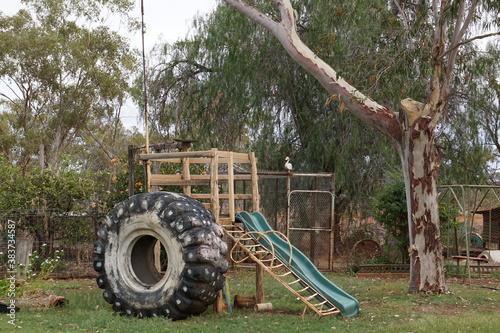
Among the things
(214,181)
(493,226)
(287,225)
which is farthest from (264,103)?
(214,181)

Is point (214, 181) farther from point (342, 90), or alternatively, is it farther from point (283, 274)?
point (342, 90)

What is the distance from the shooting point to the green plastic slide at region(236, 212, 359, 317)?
8.45 meters

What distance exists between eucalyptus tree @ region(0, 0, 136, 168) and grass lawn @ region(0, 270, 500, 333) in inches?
880

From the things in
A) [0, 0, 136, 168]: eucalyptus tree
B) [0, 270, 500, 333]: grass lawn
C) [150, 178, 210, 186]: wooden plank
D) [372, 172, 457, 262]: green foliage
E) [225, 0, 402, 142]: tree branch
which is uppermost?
[0, 0, 136, 168]: eucalyptus tree

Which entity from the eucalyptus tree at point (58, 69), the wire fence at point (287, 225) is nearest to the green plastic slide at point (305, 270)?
the wire fence at point (287, 225)

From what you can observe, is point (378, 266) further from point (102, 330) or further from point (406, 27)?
point (102, 330)

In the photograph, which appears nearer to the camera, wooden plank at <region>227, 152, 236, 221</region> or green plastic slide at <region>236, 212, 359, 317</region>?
green plastic slide at <region>236, 212, 359, 317</region>

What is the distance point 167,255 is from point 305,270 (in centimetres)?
205

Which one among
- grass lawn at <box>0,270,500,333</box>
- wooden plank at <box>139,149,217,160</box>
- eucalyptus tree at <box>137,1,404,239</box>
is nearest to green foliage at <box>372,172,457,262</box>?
eucalyptus tree at <box>137,1,404,239</box>

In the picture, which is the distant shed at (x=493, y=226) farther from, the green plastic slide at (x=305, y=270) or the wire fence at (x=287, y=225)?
the green plastic slide at (x=305, y=270)

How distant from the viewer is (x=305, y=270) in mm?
9070

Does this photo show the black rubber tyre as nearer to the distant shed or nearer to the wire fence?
the wire fence

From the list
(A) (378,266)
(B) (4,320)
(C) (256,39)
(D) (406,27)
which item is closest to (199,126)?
(C) (256,39)

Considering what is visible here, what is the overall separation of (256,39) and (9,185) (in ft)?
25.6
